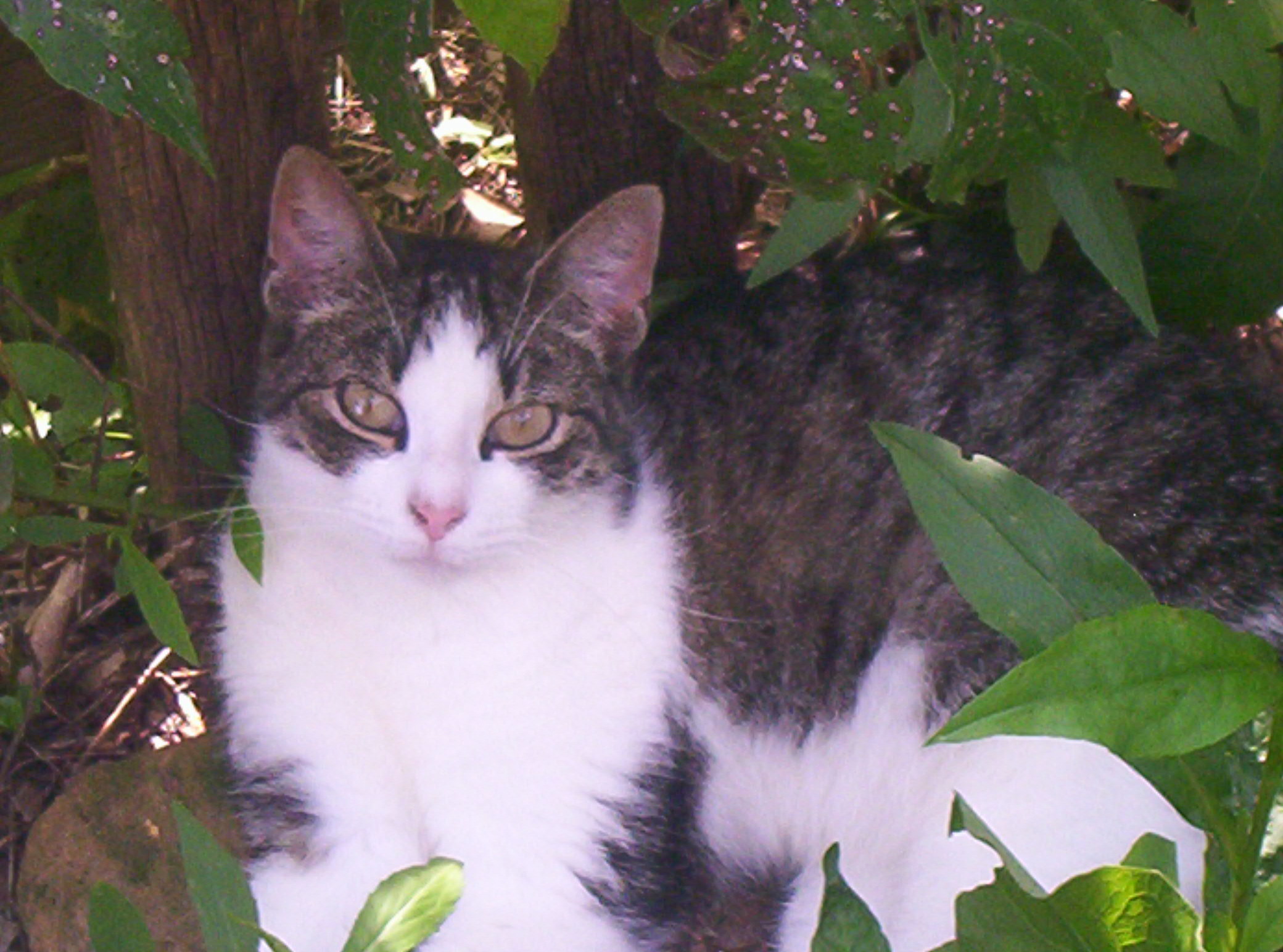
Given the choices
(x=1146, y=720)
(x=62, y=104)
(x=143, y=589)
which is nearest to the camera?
(x=1146, y=720)

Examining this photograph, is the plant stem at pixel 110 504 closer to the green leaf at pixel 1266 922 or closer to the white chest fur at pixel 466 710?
the white chest fur at pixel 466 710

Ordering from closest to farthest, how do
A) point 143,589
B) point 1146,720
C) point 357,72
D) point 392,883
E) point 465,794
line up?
point 1146,720 < point 392,883 < point 357,72 < point 143,589 < point 465,794

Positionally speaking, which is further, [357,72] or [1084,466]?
[1084,466]

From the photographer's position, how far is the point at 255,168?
1.94m

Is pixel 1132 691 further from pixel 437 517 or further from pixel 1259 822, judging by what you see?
pixel 437 517

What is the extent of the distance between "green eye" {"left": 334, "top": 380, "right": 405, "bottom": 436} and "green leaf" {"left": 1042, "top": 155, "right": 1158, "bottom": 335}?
2.51 ft

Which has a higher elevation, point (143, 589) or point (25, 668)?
point (143, 589)

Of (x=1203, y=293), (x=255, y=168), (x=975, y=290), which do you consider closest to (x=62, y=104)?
(x=255, y=168)

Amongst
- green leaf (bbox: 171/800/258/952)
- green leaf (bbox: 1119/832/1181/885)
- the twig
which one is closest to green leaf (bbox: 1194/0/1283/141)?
green leaf (bbox: 1119/832/1181/885)

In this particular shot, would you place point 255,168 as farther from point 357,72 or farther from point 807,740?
point 807,740

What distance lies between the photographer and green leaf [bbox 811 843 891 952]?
3.92 ft

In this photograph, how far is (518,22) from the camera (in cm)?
116

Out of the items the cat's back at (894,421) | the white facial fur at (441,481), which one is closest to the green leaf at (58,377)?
the white facial fur at (441,481)

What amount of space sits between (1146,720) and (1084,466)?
82 centimetres
